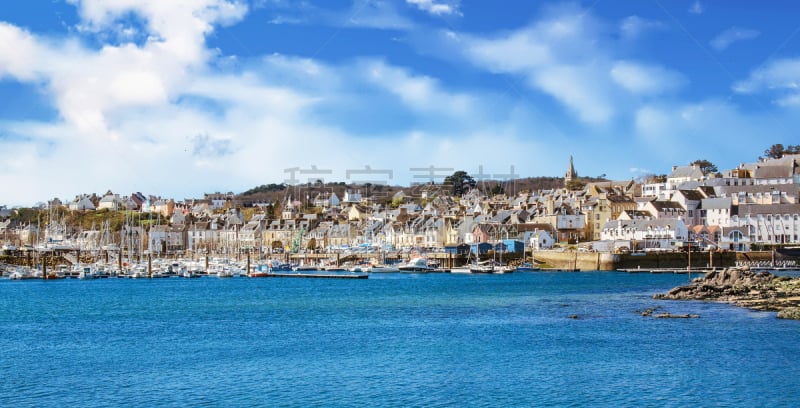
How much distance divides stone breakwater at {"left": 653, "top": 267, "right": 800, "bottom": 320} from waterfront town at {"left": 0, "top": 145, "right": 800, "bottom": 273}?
1317 inches

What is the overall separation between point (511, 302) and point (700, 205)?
6226 centimetres

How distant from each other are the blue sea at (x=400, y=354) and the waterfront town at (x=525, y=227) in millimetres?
46499

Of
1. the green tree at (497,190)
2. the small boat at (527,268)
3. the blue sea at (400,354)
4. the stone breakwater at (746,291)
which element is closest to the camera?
the blue sea at (400,354)

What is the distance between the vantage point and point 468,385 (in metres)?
23.6

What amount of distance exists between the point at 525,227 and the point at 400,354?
250 ft

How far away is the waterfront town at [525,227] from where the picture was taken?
92.4m

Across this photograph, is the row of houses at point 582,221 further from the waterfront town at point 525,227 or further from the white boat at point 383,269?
the white boat at point 383,269

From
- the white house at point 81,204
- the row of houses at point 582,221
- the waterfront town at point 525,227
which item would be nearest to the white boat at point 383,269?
the waterfront town at point 525,227

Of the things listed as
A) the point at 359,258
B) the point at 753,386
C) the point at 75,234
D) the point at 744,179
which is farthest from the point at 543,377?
the point at 75,234

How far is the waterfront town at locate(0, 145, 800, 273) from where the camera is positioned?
9244cm

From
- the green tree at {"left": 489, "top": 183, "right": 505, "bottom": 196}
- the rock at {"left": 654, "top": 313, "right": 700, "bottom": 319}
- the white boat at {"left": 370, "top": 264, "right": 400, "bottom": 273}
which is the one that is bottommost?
the rock at {"left": 654, "top": 313, "right": 700, "bottom": 319}

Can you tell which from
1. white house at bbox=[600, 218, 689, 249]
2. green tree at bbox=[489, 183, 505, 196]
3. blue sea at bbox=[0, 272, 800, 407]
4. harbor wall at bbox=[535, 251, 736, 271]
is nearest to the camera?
blue sea at bbox=[0, 272, 800, 407]

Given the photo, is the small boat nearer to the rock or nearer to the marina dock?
the marina dock

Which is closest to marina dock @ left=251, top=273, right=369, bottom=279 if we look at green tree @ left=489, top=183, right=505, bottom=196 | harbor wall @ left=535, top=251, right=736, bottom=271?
harbor wall @ left=535, top=251, right=736, bottom=271
